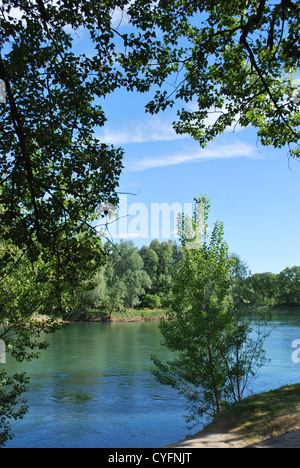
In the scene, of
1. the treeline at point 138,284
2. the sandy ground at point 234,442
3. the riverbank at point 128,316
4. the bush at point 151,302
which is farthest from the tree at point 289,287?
the sandy ground at point 234,442

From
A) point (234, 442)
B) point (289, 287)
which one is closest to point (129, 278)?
point (289, 287)

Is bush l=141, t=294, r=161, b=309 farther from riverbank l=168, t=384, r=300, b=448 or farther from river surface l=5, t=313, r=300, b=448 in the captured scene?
riverbank l=168, t=384, r=300, b=448

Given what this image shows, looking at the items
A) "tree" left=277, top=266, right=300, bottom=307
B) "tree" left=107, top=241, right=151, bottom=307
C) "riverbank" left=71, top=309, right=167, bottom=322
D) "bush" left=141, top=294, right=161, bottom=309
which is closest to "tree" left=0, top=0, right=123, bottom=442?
"riverbank" left=71, top=309, right=167, bottom=322

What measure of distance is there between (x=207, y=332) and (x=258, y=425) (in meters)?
6.39

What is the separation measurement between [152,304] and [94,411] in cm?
6295

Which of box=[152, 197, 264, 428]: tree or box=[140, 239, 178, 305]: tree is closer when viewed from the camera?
box=[152, 197, 264, 428]: tree

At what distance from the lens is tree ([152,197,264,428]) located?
14.4 m

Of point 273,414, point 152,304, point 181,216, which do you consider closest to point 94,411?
point 181,216

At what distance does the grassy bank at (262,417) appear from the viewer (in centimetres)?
775

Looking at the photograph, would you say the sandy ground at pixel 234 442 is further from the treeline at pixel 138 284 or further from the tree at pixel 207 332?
the treeline at pixel 138 284

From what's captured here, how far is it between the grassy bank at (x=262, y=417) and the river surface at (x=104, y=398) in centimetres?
491

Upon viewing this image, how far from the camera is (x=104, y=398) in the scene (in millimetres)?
19312

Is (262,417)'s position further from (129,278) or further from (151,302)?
(151,302)

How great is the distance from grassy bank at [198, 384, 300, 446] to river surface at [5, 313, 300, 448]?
193 inches
